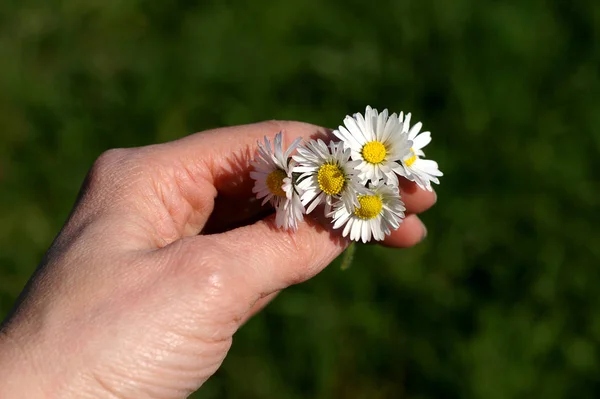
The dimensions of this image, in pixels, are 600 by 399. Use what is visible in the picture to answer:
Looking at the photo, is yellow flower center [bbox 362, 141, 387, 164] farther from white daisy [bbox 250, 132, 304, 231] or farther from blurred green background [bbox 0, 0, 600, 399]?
blurred green background [bbox 0, 0, 600, 399]

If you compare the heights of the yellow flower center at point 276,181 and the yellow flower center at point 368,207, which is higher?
the yellow flower center at point 368,207

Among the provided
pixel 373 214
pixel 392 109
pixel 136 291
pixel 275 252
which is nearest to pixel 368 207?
pixel 373 214

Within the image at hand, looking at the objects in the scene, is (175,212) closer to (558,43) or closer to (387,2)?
(387,2)

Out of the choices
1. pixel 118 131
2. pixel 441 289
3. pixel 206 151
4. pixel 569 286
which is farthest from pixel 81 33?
pixel 569 286

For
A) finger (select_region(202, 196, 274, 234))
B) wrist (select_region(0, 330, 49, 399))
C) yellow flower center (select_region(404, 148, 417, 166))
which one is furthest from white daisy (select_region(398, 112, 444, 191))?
wrist (select_region(0, 330, 49, 399))

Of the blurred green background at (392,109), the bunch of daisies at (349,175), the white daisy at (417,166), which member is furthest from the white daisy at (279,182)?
the blurred green background at (392,109)

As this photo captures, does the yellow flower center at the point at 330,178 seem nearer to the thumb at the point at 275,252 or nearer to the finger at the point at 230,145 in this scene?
the thumb at the point at 275,252
